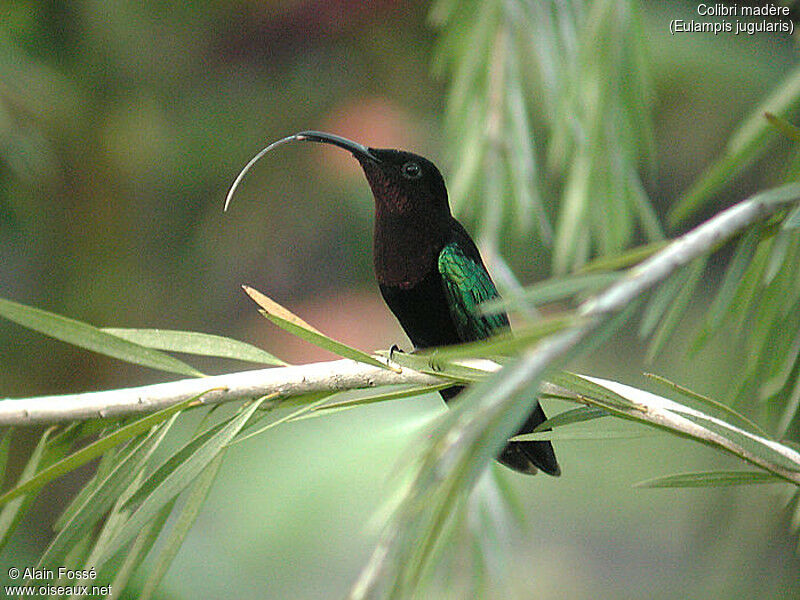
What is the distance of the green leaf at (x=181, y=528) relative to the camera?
408 mm

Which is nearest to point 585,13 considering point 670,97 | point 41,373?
point 41,373

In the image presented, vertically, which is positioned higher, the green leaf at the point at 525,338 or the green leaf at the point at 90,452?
the green leaf at the point at 525,338

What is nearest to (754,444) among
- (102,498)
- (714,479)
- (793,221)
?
(714,479)

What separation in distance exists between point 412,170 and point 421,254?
76 millimetres

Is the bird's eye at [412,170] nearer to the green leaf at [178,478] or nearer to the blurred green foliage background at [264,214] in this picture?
the green leaf at [178,478]

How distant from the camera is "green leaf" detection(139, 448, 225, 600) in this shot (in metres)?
0.41

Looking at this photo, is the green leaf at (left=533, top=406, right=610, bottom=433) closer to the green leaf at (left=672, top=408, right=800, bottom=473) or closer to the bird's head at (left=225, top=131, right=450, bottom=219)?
the green leaf at (left=672, top=408, right=800, bottom=473)

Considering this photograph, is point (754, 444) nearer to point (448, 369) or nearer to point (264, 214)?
point (448, 369)

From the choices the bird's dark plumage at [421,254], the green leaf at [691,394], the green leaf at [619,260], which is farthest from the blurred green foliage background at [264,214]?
the green leaf at [619,260]

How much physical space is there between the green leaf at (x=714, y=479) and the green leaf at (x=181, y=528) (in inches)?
9.4

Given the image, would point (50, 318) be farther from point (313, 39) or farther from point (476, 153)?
point (313, 39)

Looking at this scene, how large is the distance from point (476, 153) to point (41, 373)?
1621 millimetres

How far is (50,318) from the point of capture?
0.44 meters

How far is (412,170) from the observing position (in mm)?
740
